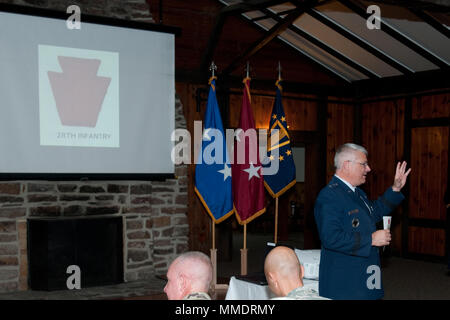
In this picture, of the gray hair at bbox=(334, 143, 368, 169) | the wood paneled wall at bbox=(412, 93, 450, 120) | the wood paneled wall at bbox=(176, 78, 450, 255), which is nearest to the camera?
the gray hair at bbox=(334, 143, 368, 169)

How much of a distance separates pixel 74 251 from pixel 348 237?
384cm

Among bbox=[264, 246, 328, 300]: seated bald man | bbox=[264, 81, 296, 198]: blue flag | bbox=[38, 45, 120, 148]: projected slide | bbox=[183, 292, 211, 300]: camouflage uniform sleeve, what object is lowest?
bbox=[183, 292, 211, 300]: camouflage uniform sleeve

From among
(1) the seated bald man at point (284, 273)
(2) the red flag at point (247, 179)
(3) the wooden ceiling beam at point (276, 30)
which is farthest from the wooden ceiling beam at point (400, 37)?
(1) the seated bald man at point (284, 273)

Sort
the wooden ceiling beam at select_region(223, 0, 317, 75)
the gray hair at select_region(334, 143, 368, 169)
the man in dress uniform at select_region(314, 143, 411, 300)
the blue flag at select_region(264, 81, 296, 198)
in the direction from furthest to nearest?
the blue flag at select_region(264, 81, 296, 198)
the wooden ceiling beam at select_region(223, 0, 317, 75)
the gray hair at select_region(334, 143, 368, 169)
the man in dress uniform at select_region(314, 143, 411, 300)

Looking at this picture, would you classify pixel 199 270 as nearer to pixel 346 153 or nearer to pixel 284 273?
pixel 284 273

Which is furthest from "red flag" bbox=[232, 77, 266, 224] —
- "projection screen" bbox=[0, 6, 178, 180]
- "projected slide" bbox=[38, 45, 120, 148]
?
"projected slide" bbox=[38, 45, 120, 148]

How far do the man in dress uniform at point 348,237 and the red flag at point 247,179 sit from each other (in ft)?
9.19

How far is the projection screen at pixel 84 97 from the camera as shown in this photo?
471 cm

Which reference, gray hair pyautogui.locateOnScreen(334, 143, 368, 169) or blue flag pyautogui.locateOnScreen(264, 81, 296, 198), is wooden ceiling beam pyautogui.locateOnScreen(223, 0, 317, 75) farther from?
gray hair pyautogui.locateOnScreen(334, 143, 368, 169)

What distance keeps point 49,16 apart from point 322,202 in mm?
3546

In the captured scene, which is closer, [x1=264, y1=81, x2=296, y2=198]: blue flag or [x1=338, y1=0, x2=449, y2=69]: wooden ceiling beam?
[x1=264, y1=81, x2=296, y2=198]: blue flag

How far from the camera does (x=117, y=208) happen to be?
5.91 metres

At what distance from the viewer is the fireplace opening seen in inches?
211
